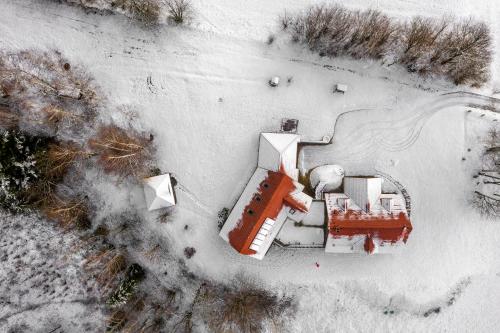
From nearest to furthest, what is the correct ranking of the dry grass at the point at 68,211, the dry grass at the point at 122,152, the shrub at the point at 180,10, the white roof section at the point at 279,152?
the white roof section at the point at 279,152, the shrub at the point at 180,10, the dry grass at the point at 122,152, the dry grass at the point at 68,211

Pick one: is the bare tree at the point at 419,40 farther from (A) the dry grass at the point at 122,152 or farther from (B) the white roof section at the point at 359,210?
(A) the dry grass at the point at 122,152

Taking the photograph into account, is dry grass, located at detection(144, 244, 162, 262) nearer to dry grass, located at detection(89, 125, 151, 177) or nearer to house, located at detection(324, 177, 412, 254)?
dry grass, located at detection(89, 125, 151, 177)

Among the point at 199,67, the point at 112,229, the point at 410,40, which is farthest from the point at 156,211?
the point at 410,40

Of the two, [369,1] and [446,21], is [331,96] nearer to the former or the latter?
[369,1]

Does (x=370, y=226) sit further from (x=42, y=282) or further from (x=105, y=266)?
(x=42, y=282)

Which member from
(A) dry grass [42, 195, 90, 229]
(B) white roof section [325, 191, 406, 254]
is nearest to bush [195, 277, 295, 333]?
(B) white roof section [325, 191, 406, 254]

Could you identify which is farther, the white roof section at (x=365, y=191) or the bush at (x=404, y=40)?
A: the bush at (x=404, y=40)

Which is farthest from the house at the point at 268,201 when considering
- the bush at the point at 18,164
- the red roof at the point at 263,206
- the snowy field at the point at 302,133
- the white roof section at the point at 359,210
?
the bush at the point at 18,164
